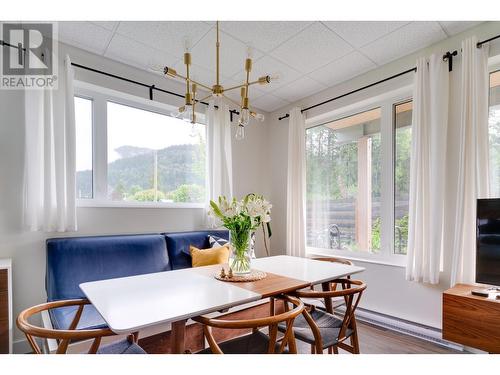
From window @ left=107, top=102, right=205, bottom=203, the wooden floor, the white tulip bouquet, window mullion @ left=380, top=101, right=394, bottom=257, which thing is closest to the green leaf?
the white tulip bouquet

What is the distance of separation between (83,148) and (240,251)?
1960 mm

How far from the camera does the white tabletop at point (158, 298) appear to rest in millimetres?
1056

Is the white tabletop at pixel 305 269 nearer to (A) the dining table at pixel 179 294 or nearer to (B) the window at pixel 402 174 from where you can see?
(A) the dining table at pixel 179 294

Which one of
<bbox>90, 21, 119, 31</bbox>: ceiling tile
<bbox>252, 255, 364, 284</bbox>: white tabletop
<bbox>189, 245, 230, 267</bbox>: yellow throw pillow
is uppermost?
<bbox>90, 21, 119, 31</bbox>: ceiling tile

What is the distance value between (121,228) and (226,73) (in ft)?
6.30

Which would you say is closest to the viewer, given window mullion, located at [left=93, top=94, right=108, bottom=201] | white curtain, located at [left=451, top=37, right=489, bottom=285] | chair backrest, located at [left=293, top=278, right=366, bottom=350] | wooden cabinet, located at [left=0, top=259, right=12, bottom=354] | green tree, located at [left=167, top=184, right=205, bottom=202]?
chair backrest, located at [left=293, top=278, right=366, bottom=350]

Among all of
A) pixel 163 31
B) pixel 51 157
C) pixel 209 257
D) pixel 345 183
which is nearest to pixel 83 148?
pixel 51 157

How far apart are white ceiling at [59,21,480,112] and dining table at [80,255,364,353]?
1.40 m

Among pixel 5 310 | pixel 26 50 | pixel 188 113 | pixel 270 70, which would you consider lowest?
pixel 5 310

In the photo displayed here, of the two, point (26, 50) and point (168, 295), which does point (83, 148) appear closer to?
point (26, 50)

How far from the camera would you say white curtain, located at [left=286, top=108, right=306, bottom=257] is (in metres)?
3.59

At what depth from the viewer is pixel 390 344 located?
7.69ft

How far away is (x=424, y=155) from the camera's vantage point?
249 centimetres

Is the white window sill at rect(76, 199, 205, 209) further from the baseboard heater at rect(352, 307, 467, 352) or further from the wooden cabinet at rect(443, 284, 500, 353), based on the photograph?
the wooden cabinet at rect(443, 284, 500, 353)
